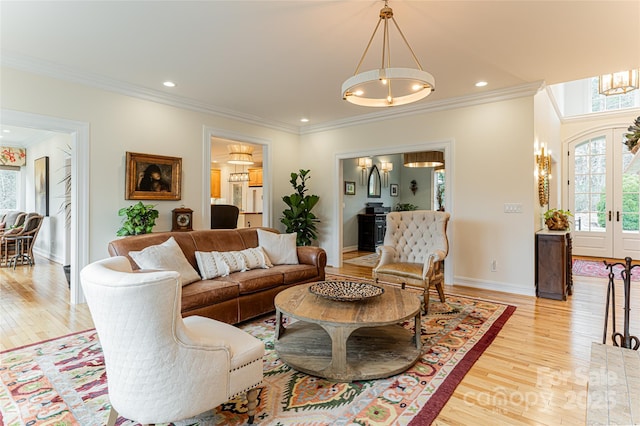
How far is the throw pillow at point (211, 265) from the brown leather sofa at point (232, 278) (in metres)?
0.08

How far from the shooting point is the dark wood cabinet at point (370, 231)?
8.37m

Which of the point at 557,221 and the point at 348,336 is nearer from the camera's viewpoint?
the point at 348,336

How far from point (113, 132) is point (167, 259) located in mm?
2215

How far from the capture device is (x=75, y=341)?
288 cm

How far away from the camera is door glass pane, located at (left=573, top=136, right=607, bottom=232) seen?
22.8 ft

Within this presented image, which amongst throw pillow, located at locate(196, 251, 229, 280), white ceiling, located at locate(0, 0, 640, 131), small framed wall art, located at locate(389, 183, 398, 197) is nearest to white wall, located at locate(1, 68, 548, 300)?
white ceiling, located at locate(0, 0, 640, 131)

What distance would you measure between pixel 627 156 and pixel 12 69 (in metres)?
10.1

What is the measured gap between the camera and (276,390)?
2.12 metres

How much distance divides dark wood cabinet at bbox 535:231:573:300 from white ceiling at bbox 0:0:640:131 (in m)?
2.04

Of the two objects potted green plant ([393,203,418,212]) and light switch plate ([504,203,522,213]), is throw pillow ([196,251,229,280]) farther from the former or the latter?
potted green plant ([393,203,418,212])

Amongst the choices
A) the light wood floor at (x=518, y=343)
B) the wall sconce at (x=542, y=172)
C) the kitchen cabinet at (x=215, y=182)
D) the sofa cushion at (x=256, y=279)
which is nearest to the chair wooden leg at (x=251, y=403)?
the light wood floor at (x=518, y=343)

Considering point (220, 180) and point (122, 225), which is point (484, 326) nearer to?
point (122, 225)

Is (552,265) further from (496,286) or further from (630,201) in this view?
(630,201)

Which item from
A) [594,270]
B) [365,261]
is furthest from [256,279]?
[594,270]
